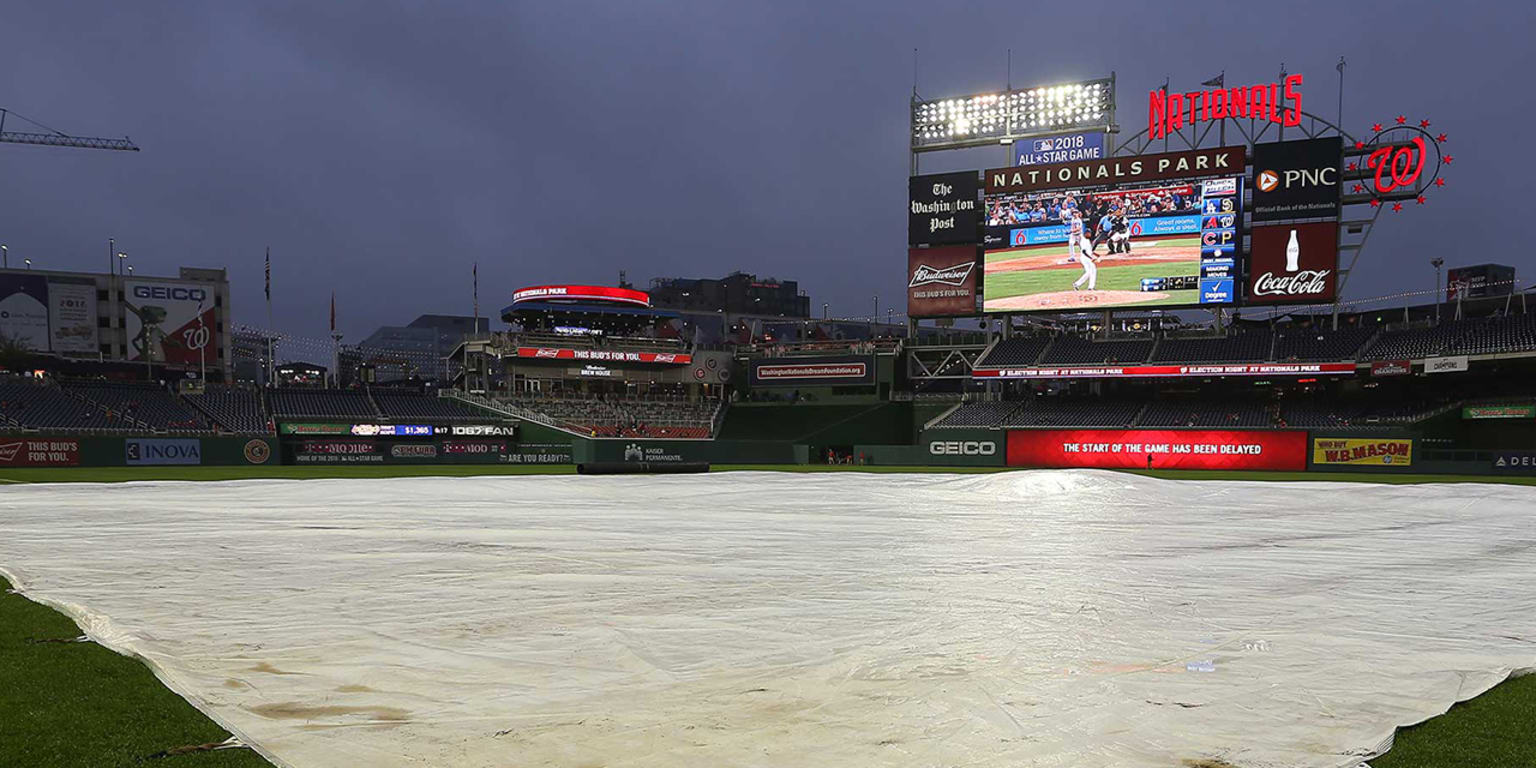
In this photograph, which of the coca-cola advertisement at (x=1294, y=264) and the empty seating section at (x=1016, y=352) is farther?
the empty seating section at (x=1016, y=352)

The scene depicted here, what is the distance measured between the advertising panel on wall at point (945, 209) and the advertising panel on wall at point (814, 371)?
10.4 metres

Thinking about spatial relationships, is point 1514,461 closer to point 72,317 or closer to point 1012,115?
point 1012,115

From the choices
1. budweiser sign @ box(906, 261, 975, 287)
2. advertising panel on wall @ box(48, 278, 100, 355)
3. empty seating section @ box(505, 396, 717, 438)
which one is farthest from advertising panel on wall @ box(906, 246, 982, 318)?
advertising panel on wall @ box(48, 278, 100, 355)

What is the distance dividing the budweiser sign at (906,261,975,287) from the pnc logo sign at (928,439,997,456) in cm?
1109

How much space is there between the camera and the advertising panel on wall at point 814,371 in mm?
63344

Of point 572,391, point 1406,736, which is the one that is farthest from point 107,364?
point 1406,736

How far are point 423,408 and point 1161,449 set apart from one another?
4672 cm

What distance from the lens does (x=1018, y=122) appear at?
2288 inches

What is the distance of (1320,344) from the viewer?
48.6 m

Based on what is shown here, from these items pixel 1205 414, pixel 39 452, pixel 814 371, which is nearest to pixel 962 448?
pixel 1205 414

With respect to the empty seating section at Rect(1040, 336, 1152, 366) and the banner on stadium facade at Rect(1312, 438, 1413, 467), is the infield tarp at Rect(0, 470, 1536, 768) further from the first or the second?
the empty seating section at Rect(1040, 336, 1152, 366)

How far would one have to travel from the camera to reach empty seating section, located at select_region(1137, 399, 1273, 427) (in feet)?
156

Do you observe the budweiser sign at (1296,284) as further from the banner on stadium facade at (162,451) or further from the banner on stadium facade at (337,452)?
the banner on stadium facade at (162,451)

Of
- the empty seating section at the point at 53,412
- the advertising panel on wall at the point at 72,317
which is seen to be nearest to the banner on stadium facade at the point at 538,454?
the empty seating section at the point at 53,412
